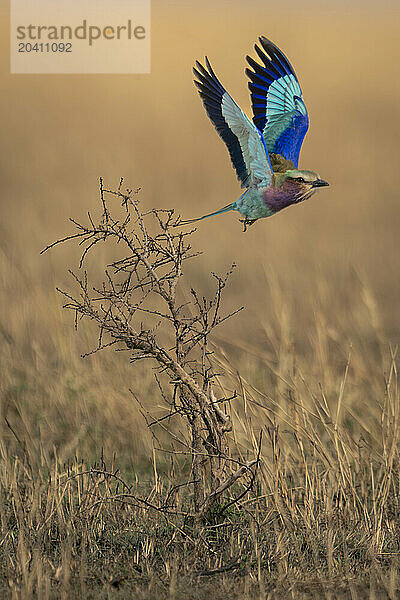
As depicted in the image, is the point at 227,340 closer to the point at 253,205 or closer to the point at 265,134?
the point at 265,134

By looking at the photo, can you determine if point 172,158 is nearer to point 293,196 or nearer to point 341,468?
point 341,468

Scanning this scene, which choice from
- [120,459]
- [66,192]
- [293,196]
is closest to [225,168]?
[66,192]

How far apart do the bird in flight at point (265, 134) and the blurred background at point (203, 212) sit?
5.65 feet

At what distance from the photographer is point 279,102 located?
135 inches

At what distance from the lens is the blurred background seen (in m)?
5.85

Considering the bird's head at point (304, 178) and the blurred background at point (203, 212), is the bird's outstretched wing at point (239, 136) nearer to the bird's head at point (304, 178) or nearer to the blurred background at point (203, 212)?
the bird's head at point (304, 178)

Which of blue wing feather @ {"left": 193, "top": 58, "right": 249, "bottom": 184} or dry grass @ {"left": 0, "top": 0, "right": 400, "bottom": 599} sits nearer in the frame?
blue wing feather @ {"left": 193, "top": 58, "right": 249, "bottom": 184}

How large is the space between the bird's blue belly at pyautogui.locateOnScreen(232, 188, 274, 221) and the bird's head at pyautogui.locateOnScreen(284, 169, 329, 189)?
0.10 metres

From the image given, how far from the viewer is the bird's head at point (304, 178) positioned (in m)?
2.88

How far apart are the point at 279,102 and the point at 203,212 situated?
728cm

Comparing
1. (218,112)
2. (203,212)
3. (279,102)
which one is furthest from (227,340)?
(203,212)

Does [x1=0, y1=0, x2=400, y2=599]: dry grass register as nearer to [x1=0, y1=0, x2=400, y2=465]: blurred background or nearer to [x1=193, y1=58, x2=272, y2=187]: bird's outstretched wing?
[x1=0, y1=0, x2=400, y2=465]: blurred background

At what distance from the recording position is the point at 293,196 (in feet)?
9.45

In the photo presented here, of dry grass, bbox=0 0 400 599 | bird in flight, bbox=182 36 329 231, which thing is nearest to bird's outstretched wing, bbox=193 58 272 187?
bird in flight, bbox=182 36 329 231
